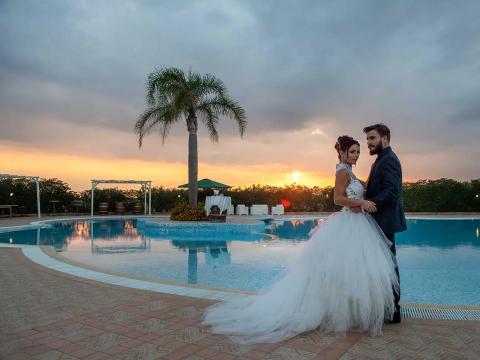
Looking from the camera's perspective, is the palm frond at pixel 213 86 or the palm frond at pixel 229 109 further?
the palm frond at pixel 229 109

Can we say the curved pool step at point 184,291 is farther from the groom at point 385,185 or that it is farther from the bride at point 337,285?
the bride at point 337,285

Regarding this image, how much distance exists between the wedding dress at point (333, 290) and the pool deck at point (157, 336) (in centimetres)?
12

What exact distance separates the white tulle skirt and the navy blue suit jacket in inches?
4.7

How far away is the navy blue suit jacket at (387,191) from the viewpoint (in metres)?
3.27

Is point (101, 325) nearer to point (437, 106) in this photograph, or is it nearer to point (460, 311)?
point (460, 311)

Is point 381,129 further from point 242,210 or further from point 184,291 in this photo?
point 242,210

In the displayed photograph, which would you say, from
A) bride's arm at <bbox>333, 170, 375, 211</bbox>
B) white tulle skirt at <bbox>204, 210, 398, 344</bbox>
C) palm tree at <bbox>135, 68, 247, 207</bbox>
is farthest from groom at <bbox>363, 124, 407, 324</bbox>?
palm tree at <bbox>135, 68, 247, 207</bbox>

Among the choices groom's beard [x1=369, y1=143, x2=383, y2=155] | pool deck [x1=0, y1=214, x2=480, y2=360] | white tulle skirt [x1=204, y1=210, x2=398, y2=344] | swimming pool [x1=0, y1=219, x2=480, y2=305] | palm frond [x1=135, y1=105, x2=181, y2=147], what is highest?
palm frond [x1=135, y1=105, x2=181, y2=147]

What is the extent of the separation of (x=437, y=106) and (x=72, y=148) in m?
16.3

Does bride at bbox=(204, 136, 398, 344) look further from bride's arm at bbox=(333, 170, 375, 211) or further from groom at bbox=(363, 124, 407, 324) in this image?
groom at bbox=(363, 124, 407, 324)

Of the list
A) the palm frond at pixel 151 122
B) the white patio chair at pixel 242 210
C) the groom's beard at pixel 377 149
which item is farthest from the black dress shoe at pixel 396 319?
the white patio chair at pixel 242 210

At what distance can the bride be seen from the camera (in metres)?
3.09

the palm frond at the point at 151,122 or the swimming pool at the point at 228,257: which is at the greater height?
the palm frond at the point at 151,122

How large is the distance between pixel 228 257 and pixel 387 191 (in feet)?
18.9
